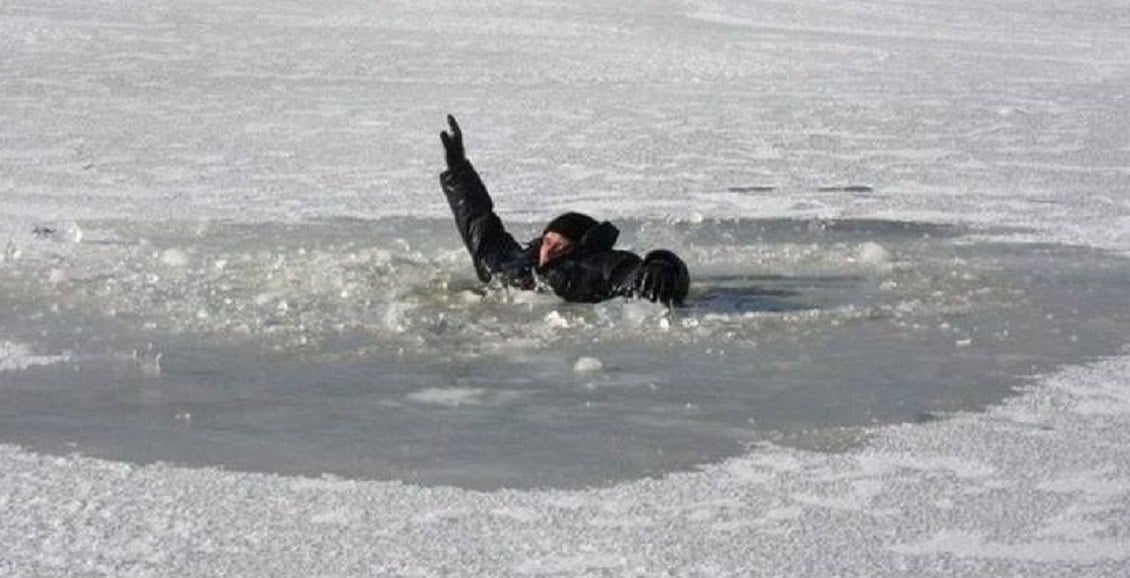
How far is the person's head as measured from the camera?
348 inches

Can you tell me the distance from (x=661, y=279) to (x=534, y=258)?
693mm

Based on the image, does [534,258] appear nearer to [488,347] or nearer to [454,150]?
[454,150]

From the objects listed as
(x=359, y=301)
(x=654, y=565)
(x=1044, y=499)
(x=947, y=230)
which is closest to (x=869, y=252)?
(x=947, y=230)

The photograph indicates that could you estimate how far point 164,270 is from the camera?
9336 millimetres

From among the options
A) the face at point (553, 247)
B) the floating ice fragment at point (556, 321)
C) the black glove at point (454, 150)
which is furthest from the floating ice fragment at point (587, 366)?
the black glove at point (454, 150)

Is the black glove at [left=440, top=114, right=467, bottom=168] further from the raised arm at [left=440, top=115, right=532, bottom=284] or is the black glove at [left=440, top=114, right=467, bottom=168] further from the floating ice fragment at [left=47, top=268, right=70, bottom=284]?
the floating ice fragment at [left=47, top=268, right=70, bottom=284]

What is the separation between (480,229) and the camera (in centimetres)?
923

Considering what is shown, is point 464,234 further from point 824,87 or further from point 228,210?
point 824,87

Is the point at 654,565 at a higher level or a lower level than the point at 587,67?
higher

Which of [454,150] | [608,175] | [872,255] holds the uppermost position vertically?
[454,150]

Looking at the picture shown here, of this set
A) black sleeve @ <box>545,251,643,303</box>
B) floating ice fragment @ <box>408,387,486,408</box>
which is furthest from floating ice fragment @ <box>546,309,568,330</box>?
floating ice fragment @ <box>408,387,486,408</box>

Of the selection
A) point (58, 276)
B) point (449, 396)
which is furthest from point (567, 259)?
point (58, 276)

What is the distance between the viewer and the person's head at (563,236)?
8844mm

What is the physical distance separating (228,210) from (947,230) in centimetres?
372
